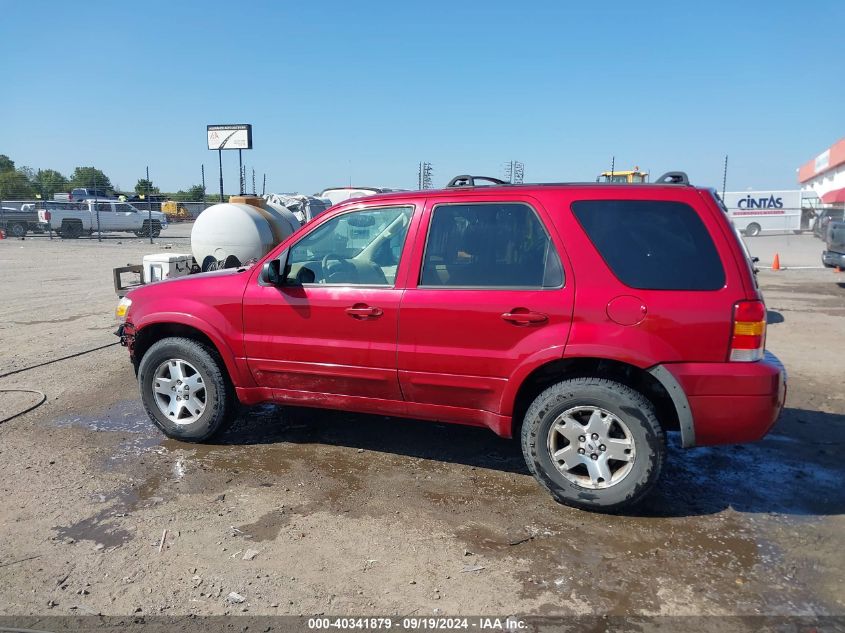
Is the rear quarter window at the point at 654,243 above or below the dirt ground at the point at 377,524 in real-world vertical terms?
above

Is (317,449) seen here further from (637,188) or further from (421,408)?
(637,188)

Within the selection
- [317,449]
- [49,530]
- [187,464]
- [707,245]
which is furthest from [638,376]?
[49,530]

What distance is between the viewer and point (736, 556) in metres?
3.41

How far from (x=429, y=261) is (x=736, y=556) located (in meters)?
2.45

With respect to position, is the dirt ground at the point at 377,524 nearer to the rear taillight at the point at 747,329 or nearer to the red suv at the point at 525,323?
the red suv at the point at 525,323

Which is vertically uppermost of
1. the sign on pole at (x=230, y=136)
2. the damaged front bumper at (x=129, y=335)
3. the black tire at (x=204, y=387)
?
the sign on pole at (x=230, y=136)

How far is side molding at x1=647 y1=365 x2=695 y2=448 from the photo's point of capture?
142 inches

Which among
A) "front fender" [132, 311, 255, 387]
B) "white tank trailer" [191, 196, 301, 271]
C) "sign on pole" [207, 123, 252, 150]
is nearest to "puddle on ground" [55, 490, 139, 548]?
"front fender" [132, 311, 255, 387]

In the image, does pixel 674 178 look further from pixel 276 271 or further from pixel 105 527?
pixel 105 527

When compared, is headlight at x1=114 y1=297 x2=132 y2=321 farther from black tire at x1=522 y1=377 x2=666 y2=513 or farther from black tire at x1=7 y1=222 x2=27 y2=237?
black tire at x1=7 y1=222 x2=27 y2=237

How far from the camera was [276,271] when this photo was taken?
4.46 m

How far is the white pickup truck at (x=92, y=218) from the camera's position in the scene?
97.5 feet

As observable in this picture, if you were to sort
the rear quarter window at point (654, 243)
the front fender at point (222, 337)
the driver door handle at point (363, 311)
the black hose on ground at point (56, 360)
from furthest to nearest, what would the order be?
the black hose on ground at point (56, 360), the front fender at point (222, 337), the driver door handle at point (363, 311), the rear quarter window at point (654, 243)

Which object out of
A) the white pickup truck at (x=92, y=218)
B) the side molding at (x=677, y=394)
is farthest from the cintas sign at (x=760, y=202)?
the side molding at (x=677, y=394)
